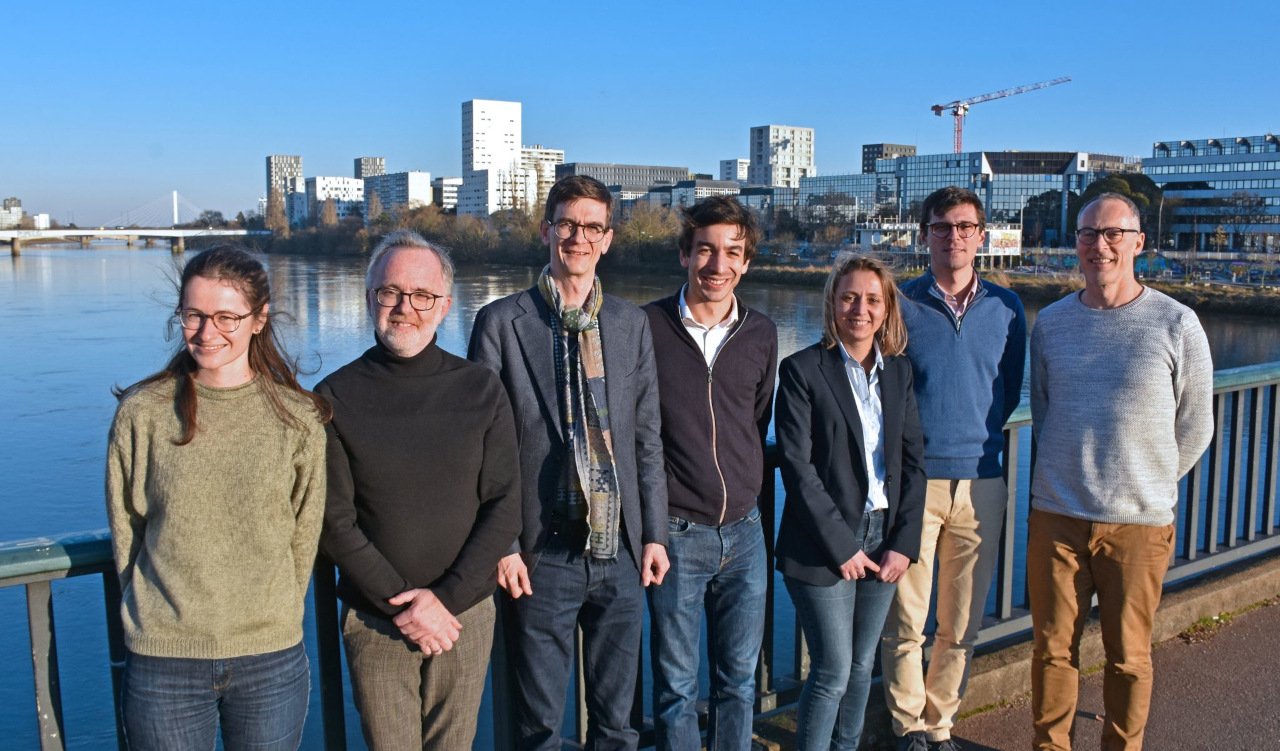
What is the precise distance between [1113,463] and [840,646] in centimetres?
94

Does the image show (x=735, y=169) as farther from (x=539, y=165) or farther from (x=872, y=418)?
(x=872, y=418)

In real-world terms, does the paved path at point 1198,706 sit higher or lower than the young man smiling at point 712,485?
lower

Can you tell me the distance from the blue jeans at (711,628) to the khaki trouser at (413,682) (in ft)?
1.57

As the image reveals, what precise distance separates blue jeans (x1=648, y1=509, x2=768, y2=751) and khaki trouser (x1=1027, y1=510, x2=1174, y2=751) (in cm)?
91

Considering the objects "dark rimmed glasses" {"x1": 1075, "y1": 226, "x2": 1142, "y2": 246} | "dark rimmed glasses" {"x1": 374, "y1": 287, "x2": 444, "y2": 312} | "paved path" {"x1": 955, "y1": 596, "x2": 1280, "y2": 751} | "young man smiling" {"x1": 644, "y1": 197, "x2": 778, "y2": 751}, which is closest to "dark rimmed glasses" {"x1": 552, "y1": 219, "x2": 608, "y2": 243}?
"young man smiling" {"x1": 644, "y1": 197, "x2": 778, "y2": 751}

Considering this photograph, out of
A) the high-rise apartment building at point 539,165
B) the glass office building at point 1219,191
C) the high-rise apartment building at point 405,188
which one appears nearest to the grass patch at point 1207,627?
the glass office building at point 1219,191

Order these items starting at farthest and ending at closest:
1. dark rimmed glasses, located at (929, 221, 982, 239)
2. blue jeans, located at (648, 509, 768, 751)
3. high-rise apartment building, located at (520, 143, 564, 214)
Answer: high-rise apartment building, located at (520, 143, 564, 214) < dark rimmed glasses, located at (929, 221, 982, 239) < blue jeans, located at (648, 509, 768, 751)

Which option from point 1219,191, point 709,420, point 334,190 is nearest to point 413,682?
point 709,420

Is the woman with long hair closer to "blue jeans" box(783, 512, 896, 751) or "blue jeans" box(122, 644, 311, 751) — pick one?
"blue jeans" box(122, 644, 311, 751)

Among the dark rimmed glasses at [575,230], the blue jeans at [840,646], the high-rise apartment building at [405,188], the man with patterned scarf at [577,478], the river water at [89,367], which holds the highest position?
the high-rise apartment building at [405,188]

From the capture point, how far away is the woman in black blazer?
257cm

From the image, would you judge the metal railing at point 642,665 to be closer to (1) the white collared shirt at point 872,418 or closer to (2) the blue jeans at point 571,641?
(2) the blue jeans at point 571,641

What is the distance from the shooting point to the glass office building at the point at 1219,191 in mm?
67312

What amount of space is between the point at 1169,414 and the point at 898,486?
807mm
